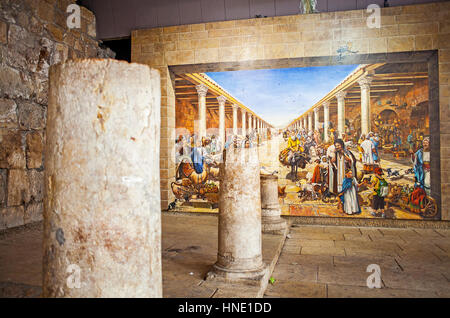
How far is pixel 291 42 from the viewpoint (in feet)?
24.3

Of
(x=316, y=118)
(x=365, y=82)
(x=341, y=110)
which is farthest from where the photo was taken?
(x=316, y=118)

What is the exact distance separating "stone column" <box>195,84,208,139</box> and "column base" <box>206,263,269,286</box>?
4.75m

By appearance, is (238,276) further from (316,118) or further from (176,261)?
(316,118)

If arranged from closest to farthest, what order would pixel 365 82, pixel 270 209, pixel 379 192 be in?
pixel 270 209
pixel 379 192
pixel 365 82

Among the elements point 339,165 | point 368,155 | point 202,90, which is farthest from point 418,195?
point 202,90

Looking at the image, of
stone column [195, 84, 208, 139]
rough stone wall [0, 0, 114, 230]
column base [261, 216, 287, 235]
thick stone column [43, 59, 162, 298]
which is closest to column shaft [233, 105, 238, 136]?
stone column [195, 84, 208, 139]

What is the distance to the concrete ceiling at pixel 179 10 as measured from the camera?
7453 mm

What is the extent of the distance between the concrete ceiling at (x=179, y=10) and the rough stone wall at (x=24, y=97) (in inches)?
63.5

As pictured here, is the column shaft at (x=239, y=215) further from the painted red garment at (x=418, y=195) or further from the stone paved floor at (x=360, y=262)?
the painted red garment at (x=418, y=195)

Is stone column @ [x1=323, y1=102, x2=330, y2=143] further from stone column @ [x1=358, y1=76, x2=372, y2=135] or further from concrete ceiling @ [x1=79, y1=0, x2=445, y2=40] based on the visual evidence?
concrete ceiling @ [x1=79, y1=0, x2=445, y2=40]

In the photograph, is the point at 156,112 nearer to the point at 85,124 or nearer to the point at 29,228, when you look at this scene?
the point at 85,124

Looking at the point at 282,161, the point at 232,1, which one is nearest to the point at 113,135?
the point at 282,161

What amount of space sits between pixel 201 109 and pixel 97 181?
21.7 ft

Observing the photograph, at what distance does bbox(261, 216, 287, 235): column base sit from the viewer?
19.7 ft
